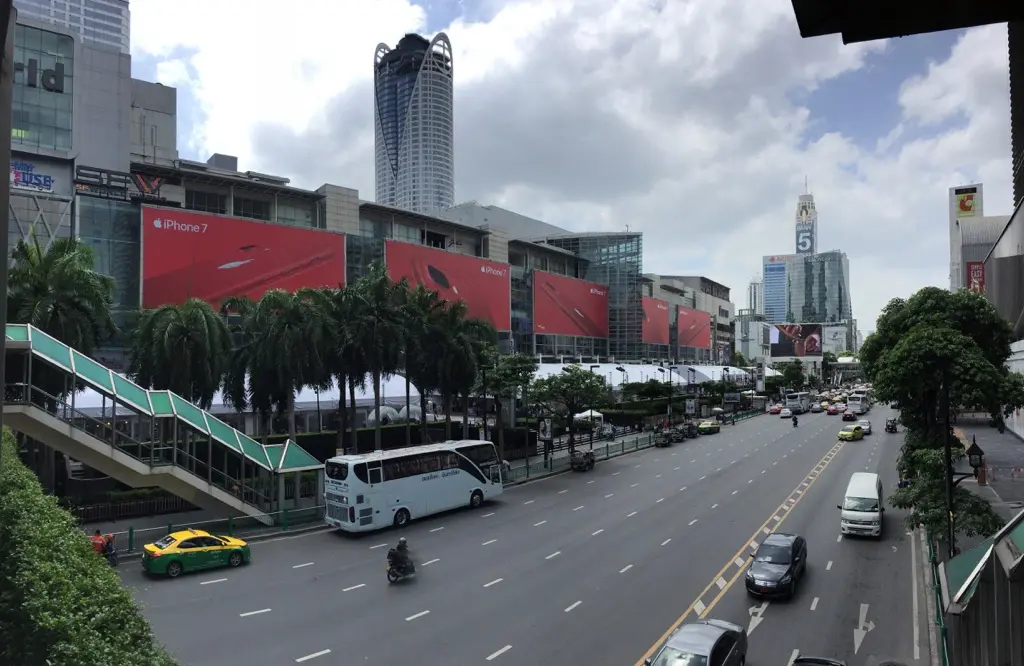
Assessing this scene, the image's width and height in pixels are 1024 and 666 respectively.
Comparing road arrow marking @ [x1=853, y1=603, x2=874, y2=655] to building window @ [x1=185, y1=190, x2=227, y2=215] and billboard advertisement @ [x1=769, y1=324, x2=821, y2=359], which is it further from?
billboard advertisement @ [x1=769, y1=324, x2=821, y2=359]

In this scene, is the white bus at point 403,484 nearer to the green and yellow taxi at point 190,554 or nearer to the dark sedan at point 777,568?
the green and yellow taxi at point 190,554

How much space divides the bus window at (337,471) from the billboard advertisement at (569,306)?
57432mm

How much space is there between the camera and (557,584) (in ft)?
58.9

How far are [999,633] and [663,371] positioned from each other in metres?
70.4

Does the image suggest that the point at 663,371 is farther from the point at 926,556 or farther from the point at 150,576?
the point at 150,576

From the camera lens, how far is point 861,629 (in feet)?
48.3

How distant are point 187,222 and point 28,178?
38.7 feet

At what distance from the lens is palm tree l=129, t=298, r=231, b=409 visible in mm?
27875

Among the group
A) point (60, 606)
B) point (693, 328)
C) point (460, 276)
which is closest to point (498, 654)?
point (60, 606)

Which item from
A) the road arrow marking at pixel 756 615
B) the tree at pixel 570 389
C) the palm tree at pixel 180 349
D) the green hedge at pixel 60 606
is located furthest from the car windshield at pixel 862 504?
the palm tree at pixel 180 349

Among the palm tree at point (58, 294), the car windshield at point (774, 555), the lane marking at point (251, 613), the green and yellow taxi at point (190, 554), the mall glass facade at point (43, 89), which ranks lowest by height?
the lane marking at point (251, 613)

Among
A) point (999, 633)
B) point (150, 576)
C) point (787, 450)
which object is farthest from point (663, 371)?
point (999, 633)

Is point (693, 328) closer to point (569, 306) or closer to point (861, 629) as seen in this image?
point (569, 306)

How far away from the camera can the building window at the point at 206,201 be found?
58.6m
